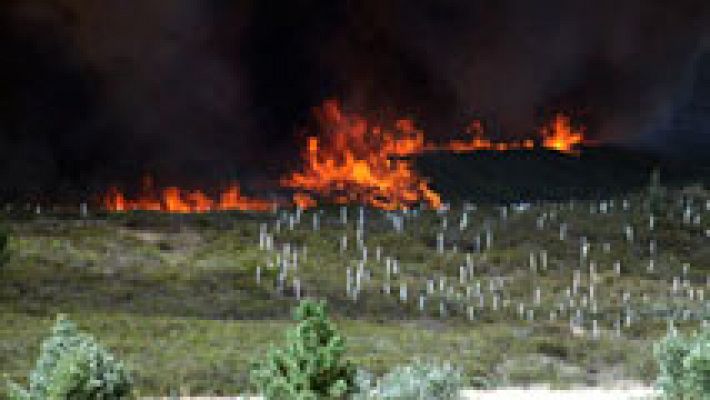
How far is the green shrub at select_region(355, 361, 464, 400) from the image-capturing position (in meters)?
16.7

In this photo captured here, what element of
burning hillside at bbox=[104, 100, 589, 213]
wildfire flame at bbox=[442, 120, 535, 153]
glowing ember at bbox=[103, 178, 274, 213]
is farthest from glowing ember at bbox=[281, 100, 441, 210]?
glowing ember at bbox=[103, 178, 274, 213]

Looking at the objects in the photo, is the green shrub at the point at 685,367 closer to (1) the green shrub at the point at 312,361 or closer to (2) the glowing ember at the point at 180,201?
(1) the green shrub at the point at 312,361

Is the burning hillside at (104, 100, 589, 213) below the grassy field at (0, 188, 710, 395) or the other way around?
the other way around

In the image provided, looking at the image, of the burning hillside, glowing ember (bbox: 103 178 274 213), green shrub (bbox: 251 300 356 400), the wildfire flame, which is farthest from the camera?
the wildfire flame

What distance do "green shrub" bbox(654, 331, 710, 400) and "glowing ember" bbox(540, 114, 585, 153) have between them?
318ft

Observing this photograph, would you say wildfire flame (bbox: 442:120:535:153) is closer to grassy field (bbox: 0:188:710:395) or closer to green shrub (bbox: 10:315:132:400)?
grassy field (bbox: 0:188:710:395)

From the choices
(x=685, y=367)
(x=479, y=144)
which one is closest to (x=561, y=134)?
(x=479, y=144)

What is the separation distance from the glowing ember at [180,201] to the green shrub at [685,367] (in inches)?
2563

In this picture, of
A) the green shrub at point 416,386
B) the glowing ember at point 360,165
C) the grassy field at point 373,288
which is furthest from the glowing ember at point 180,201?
the green shrub at point 416,386

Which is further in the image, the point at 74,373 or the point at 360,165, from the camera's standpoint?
the point at 360,165

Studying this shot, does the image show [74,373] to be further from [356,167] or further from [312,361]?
[356,167]

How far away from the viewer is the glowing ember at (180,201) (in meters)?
85.5

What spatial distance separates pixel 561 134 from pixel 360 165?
99.3 ft

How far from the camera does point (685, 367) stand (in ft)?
61.4
